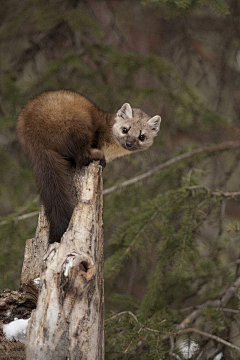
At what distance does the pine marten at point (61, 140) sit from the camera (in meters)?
3.05

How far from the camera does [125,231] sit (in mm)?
3930

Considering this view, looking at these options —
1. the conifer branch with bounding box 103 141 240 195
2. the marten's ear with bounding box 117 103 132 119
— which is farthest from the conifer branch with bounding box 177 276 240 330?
the marten's ear with bounding box 117 103 132 119

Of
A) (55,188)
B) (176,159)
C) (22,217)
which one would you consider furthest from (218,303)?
(22,217)

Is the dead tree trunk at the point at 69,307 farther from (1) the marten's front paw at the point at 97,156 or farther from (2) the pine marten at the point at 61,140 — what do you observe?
(1) the marten's front paw at the point at 97,156

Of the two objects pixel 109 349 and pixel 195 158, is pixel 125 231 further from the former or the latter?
pixel 195 158

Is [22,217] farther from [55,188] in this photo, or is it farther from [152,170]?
[152,170]

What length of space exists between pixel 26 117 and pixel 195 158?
1.93m

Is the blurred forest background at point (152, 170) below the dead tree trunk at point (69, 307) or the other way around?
the other way around

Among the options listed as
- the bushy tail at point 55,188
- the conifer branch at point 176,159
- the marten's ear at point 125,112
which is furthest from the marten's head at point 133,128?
the bushy tail at point 55,188

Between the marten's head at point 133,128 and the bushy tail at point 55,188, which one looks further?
the marten's head at point 133,128

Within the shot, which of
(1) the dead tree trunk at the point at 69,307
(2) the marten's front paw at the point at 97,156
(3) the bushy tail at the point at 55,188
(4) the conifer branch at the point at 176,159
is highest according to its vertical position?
(4) the conifer branch at the point at 176,159

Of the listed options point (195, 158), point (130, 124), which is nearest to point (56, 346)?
point (130, 124)

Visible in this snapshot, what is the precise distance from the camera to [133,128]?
4.28 metres

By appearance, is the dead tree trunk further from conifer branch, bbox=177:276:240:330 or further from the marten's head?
the marten's head
